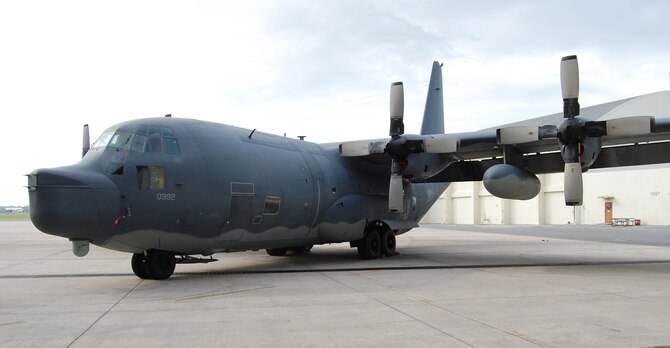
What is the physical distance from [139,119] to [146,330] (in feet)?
21.9

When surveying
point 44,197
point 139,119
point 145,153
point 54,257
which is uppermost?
point 139,119

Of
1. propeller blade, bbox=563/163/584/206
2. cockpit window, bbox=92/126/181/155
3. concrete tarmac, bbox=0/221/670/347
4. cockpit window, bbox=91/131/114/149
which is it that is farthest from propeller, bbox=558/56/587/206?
cockpit window, bbox=91/131/114/149

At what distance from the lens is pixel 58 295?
10.7 m

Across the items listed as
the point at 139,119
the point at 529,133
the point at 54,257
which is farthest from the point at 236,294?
the point at 54,257

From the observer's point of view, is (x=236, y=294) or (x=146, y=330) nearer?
(x=146, y=330)

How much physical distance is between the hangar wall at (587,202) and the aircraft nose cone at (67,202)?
1973 inches

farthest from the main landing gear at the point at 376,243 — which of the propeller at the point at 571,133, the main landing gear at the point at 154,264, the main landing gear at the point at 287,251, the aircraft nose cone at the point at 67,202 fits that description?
the aircraft nose cone at the point at 67,202

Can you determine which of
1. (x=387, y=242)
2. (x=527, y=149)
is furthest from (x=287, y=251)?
(x=527, y=149)

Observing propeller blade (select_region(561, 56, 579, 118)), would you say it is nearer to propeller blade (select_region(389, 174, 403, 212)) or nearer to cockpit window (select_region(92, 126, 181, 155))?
propeller blade (select_region(389, 174, 403, 212))

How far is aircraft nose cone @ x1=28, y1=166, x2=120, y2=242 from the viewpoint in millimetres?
10461

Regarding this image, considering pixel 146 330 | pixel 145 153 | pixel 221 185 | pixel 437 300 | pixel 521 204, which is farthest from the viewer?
pixel 521 204

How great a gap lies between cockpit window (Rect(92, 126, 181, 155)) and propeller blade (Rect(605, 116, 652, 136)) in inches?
430

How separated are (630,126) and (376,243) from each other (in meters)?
8.46

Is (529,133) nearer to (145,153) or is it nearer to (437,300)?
(437,300)
